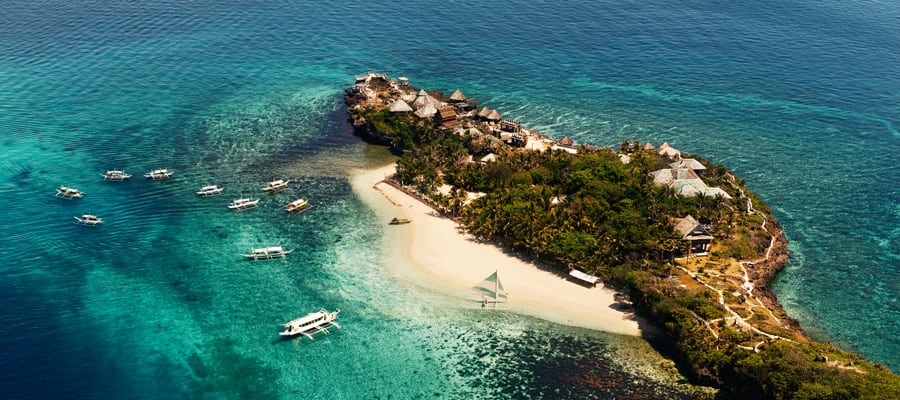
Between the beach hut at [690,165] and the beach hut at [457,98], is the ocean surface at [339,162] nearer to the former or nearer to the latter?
the beach hut at [457,98]

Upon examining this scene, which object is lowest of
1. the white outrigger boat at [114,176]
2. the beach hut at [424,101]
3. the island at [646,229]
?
the white outrigger boat at [114,176]

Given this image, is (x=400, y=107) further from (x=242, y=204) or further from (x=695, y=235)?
(x=695, y=235)

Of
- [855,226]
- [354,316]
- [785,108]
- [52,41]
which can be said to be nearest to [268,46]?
[52,41]

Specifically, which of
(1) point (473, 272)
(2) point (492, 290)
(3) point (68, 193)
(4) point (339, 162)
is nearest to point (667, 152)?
(1) point (473, 272)

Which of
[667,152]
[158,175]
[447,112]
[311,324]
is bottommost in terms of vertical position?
[311,324]

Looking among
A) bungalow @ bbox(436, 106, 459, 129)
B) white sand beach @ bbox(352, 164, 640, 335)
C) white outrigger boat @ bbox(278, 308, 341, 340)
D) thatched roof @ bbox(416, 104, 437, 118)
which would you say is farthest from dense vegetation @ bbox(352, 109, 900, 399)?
white outrigger boat @ bbox(278, 308, 341, 340)

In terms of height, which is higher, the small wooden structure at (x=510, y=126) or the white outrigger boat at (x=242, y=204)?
the small wooden structure at (x=510, y=126)

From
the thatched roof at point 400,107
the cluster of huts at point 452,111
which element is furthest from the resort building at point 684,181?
the thatched roof at point 400,107

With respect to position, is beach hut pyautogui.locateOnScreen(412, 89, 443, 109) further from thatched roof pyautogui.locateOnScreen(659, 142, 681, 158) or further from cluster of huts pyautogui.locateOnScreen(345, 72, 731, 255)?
thatched roof pyautogui.locateOnScreen(659, 142, 681, 158)
